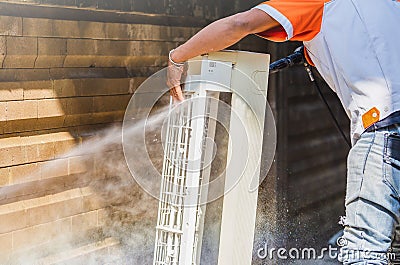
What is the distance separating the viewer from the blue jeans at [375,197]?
2.93 m

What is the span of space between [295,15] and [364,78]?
41 centimetres

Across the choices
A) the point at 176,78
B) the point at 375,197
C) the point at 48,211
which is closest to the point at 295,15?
the point at 176,78

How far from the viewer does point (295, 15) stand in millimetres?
2955

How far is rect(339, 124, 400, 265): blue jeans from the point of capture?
293cm

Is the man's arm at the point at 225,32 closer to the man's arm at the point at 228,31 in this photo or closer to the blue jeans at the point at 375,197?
the man's arm at the point at 228,31

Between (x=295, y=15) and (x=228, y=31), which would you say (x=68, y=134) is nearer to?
(x=228, y=31)

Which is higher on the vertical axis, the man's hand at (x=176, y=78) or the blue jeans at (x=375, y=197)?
the man's hand at (x=176, y=78)

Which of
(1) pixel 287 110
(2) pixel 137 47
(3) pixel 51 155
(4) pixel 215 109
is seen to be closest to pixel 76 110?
(3) pixel 51 155

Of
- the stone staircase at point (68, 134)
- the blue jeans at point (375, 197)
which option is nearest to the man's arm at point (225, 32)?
the blue jeans at point (375, 197)

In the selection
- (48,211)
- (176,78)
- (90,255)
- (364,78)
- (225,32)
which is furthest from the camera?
(90,255)

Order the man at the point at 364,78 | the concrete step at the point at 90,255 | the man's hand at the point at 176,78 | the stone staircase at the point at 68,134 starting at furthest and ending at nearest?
the concrete step at the point at 90,255 < the stone staircase at the point at 68,134 < the man's hand at the point at 176,78 < the man at the point at 364,78

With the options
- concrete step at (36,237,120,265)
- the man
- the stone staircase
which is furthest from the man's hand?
concrete step at (36,237,120,265)

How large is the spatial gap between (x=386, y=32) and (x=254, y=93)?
2.37 feet

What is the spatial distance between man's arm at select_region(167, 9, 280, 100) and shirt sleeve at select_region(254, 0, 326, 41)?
0.04 meters
